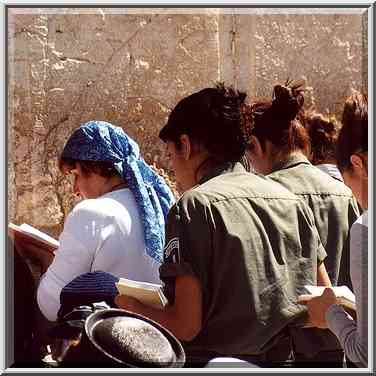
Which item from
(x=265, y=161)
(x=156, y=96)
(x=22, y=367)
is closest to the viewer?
(x=22, y=367)

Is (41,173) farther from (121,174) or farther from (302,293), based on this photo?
(302,293)

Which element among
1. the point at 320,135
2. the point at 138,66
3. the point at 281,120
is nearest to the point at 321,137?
the point at 320,135

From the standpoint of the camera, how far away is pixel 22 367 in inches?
116

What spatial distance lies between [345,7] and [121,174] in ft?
3.21

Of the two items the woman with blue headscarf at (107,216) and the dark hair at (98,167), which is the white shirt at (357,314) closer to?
the woman with blue headscarf at (107,216)

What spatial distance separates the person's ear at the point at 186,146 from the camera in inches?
107

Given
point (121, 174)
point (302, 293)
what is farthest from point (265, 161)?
point (302, 293)

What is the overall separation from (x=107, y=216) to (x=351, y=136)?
2.84 ft

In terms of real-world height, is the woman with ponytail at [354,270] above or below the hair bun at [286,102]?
below

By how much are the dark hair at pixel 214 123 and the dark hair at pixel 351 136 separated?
30cm

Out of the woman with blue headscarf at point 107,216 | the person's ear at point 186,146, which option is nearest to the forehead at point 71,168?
the woman with blue headscarf at point 107,216

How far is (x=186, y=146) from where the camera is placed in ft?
8.93

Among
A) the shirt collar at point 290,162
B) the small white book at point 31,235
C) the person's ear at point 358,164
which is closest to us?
the person's ear at point 358,164

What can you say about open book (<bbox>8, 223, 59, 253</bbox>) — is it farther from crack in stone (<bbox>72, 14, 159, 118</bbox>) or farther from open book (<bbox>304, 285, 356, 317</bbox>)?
open book (<bbox>304, 285, 356, 317</bbox>)
